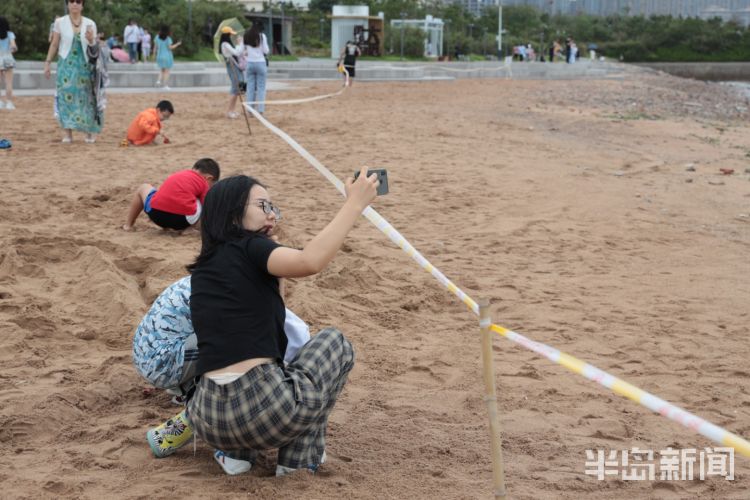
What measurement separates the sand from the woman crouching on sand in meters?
0.24

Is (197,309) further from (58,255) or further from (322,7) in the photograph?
(322,7)

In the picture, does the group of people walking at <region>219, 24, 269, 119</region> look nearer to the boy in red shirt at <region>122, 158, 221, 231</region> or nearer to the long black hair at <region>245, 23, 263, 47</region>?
Result: the long black hair at <region>245, 23, 263, 47</region>

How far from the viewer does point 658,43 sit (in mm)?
84562

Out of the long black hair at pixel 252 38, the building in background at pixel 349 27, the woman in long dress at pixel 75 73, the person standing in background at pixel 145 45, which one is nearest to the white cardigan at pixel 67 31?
the woman in long dress at pixel 75 73

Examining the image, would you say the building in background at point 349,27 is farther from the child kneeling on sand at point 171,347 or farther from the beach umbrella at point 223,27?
the child kneeling on sand at point 171,347

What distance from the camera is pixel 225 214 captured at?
3.25 m

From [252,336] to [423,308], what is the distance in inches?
107

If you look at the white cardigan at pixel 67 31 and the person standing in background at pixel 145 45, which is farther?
the person standing in background at pixel 145 45

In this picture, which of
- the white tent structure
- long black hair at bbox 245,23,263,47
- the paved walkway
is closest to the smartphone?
long black hair at bbox 245,23,263,47

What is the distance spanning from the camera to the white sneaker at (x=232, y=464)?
3340 mm

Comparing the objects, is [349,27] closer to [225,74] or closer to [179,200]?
[225,74]

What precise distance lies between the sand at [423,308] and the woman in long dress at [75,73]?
411 mm

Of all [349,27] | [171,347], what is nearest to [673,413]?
[171,347]

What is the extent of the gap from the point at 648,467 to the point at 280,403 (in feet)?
5.02
